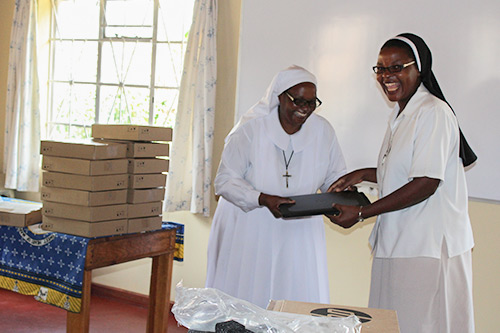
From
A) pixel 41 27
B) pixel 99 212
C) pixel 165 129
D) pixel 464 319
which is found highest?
pixel 41 27

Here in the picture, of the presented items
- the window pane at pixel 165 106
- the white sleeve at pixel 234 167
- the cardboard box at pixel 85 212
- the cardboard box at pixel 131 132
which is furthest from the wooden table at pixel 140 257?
the window pane at pixel 165 106

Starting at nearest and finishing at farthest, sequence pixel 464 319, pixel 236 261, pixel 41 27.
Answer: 1. pixel 464 319
2. pixel 236 261
3. pixel 41 27

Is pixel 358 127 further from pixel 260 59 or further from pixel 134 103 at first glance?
pixel 134 103

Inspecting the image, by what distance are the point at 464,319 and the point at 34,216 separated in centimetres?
219

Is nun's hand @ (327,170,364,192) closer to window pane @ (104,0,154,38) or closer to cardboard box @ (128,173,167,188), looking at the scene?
cardboard box @ (128,173,167,188)

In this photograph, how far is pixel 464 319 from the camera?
2205 mm

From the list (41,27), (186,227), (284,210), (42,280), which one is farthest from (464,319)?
(41,27)

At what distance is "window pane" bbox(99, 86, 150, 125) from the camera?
4848 millimetres

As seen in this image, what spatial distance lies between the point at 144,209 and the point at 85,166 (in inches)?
16.6

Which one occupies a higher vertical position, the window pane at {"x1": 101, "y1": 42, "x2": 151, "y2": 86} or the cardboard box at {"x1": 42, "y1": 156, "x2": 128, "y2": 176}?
the window pane at {"x1": 101, "y1": 42, "x2": 151, "y2": 86}

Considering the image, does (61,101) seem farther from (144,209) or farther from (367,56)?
(367,56)

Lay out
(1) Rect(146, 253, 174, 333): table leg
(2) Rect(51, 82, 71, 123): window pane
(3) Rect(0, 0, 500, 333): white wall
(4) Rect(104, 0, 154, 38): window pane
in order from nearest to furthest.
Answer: (3) Rect(0, 0, 500, 333): white wall → (1) Rect(146, 253, 174, 333): table leg → (4) Rect(104, 0, 154, 38): window pane → (2) Rect(51, 82, 71, 123): window pane

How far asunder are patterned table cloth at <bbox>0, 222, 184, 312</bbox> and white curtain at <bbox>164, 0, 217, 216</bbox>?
1.39 m

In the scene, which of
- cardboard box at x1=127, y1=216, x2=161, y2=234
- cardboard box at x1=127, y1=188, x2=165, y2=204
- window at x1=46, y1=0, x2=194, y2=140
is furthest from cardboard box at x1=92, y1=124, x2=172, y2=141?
window at x1=46, y1=0, x2=194, y2=140
